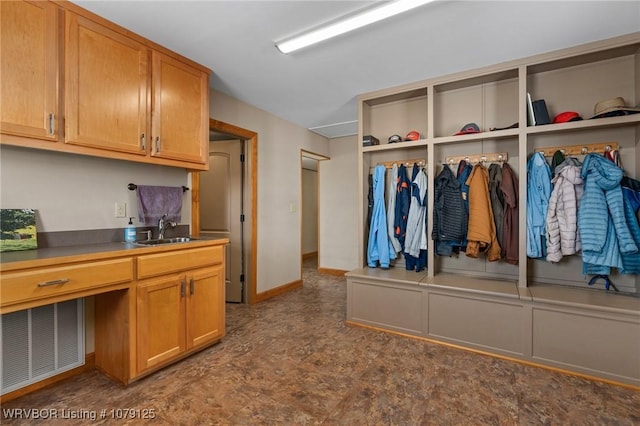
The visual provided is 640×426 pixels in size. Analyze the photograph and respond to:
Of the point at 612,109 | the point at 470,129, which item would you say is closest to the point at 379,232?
the point at 470,129

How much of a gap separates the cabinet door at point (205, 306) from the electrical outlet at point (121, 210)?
2.55 ft

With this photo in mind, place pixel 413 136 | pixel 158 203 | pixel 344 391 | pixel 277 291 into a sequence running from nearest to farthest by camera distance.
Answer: pixel 344 391, pixel 158 203, pixel 413 136, pixel 277 291

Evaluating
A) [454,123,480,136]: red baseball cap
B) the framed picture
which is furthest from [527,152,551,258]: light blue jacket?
the framed picture

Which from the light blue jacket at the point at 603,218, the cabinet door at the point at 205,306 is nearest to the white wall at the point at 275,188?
the cabinet door at the point at 205,306

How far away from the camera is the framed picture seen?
1755mm

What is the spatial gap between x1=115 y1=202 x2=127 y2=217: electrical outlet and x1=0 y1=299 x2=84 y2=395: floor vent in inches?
27.2

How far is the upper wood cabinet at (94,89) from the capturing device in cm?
167

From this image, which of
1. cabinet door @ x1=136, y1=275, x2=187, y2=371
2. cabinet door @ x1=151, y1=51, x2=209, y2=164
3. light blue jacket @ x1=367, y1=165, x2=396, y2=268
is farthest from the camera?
light blue jacket @ x1=367, y1=165, x2=396, y2=268

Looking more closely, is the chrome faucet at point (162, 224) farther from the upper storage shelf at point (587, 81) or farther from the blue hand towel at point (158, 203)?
the upper storage shelf at point (587, 81)

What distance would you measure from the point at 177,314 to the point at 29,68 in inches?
71.9

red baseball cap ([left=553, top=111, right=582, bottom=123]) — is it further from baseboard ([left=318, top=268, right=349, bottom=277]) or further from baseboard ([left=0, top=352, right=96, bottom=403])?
baseboard ([left=0, top=352, right=96, bottom=403])

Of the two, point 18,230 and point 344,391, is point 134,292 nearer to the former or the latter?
point 18,230

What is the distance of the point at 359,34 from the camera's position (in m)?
2.19

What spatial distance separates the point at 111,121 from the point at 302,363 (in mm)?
2311
